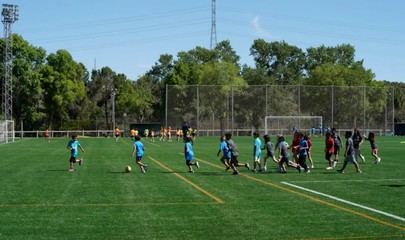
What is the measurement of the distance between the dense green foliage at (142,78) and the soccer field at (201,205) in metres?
56.5

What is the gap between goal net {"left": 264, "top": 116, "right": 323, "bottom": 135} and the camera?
74312 mm

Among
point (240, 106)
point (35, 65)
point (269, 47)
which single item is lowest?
point (240, 106)

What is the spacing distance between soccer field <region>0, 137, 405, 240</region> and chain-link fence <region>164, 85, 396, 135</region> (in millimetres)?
52731

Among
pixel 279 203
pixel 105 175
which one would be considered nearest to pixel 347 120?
pixel 105 175

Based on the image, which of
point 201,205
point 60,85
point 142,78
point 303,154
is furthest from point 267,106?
point 201,205

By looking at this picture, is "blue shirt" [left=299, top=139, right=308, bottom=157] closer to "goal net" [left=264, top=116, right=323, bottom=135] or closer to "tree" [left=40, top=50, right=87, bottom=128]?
"goal net" [left=264, top=116, right=323, bottom=135]

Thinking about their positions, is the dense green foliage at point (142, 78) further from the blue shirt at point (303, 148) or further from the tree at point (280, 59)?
the blue shirt at point (303, 148)

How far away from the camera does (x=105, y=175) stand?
21.0m

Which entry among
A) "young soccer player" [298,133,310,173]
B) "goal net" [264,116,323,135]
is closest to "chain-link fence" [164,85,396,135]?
"goal net" [264,116,323,135]

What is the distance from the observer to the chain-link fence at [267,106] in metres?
74.9

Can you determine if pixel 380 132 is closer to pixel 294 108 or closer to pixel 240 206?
pixel 294 108

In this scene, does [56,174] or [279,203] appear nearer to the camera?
[279,203]

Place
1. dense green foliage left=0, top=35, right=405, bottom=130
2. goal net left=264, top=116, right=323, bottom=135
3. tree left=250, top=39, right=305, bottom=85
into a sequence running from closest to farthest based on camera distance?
goal net left=264, top=116, right=323, bottom=135
dense green foliage left=0, top=35, right=405, bottom=130
tree left=250, top=39, right=305, bottom=85

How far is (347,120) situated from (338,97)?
13.2 feet
